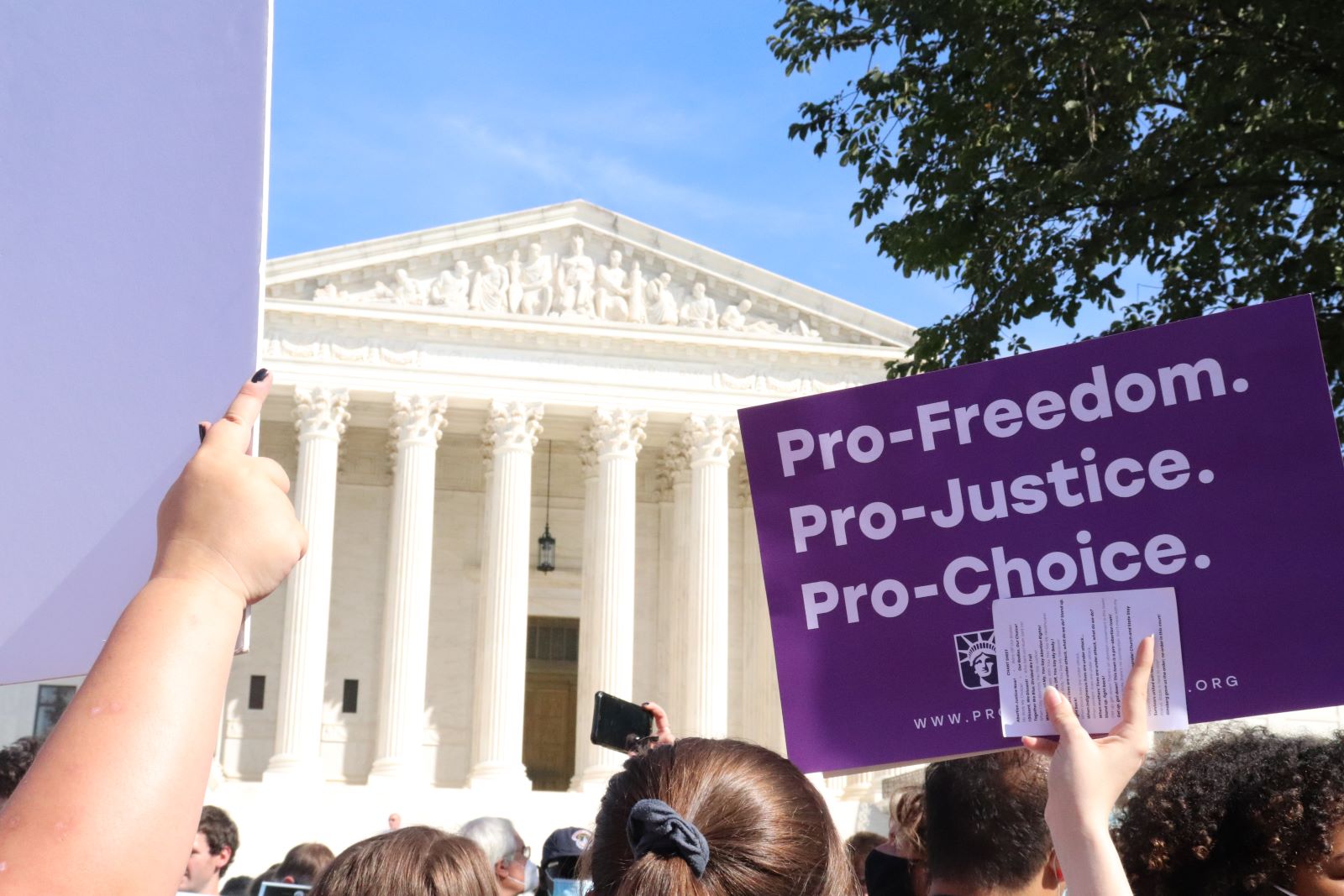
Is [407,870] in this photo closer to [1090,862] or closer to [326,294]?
[1090,862]

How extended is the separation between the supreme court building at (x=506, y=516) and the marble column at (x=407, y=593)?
0.06 meters

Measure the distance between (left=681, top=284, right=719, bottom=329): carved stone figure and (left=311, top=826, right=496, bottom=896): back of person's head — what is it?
3552 centimetres

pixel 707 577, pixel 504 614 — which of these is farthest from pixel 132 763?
pixel 707 577

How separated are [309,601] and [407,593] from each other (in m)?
2.41

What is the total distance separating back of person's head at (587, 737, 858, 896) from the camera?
2579mm

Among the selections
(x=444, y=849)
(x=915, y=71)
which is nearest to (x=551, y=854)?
(x=444, y=849)

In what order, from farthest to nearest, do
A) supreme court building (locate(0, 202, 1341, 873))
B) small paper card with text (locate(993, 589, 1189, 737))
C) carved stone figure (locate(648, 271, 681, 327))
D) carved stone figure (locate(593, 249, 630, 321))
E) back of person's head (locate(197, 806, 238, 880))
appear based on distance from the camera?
carved stone figure (locate(648, 271, 681, 327)) < carved stone figure (locate(593, 249, 630, 321)) < supreme court building (locate(0, 202, 1341, 873)) < back of person's head (locate(197, 806, 238, 880)) < small paper card with text (locate(993, 589, 1189, 737))

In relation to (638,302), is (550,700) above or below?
below

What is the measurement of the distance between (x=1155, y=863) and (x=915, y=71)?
11.8 metres

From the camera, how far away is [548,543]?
38188mm

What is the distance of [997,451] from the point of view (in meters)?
3.77

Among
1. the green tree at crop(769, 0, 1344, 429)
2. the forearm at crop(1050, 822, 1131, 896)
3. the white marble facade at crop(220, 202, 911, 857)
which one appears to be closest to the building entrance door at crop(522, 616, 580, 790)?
the white marble facade at crop(220, 202, 911, 857)

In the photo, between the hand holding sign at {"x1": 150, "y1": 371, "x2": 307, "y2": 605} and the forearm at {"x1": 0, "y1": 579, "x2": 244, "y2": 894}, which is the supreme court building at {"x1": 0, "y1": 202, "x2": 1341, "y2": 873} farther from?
the forearm at {"x1": 0, "y1": 579, "x2": 244, "y2": 894}

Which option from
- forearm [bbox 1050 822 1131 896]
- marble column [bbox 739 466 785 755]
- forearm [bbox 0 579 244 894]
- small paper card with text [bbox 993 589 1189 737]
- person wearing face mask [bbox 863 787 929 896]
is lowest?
person wearing face mask [bbox 863 787 929 896]
